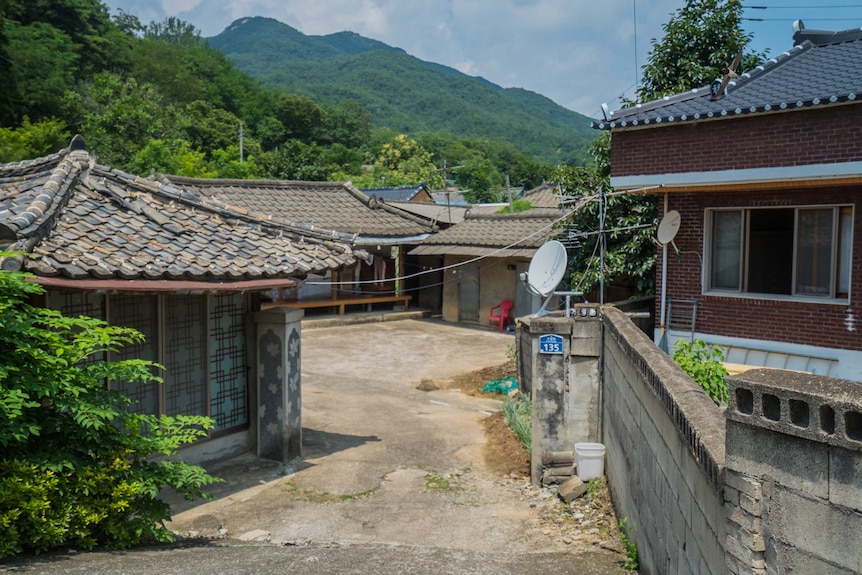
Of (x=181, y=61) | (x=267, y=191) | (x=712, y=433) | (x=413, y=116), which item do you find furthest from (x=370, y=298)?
(x=413, y=116)

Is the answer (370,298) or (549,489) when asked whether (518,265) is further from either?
(549,489)

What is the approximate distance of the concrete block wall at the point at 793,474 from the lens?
296cm

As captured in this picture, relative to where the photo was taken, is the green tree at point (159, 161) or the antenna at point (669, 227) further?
the green tree at point (159, 161)

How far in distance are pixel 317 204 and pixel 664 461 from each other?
22.3m

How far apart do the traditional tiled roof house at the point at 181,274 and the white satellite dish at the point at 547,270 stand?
3.16 metres

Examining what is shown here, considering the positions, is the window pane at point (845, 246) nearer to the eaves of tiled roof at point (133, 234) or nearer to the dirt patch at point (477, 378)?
the eaves of tiled roof at point (133, 234)

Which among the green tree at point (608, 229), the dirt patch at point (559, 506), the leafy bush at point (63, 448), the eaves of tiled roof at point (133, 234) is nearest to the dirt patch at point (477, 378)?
the green tree at point (608, 229)

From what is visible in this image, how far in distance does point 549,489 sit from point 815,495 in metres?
7.24

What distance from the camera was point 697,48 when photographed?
54.2ft

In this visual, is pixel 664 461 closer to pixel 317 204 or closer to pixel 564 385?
pixel 564 385

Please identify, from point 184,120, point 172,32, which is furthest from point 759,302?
point 172,32

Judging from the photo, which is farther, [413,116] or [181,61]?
[413,116]

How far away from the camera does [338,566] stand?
632 cm

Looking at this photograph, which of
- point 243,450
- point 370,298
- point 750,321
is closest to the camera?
point 243,450
